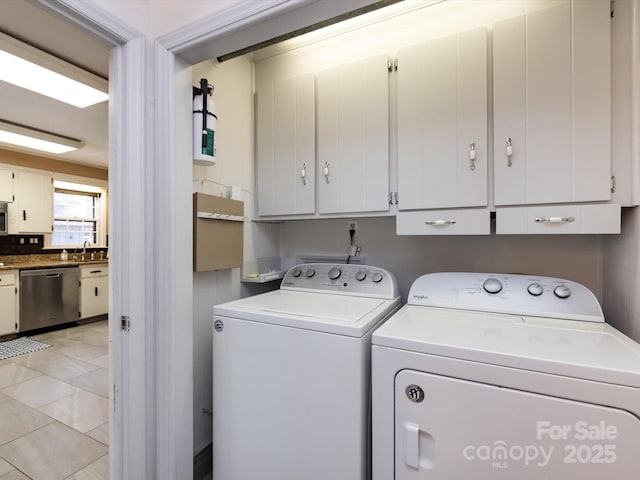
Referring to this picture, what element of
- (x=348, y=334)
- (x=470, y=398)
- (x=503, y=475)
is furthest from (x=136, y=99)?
(x=503, y=475)

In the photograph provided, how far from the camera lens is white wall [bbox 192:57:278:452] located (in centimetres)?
159

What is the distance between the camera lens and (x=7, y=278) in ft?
12.1

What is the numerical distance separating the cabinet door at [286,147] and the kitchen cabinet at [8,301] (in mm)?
3838

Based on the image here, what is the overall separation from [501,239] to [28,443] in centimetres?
306

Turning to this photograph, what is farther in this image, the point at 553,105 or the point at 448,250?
the point at 448,250

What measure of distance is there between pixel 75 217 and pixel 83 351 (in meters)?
2.79

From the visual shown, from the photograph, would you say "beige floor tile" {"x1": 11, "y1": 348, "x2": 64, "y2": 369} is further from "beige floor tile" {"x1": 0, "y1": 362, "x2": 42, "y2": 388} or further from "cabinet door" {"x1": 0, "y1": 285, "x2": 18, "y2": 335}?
"cabinet door" {"x1": 0, "y1": 285, "x2": 18, "y2": 335}

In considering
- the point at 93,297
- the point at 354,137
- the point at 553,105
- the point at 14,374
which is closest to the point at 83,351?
the point at 14,374

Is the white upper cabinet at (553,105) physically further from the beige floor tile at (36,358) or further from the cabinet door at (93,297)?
the cabinet door at (93,297)

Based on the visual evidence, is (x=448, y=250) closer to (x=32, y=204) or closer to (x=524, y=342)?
(x=524, y=342)

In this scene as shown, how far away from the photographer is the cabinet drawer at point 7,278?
12.0 ft

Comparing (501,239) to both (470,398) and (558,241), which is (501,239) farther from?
(470,398)

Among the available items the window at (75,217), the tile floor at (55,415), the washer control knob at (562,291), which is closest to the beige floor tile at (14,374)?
the tile floor at (55,415)

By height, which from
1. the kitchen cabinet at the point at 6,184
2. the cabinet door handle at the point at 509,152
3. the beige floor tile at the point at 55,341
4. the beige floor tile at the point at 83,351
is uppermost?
the kitchen cabinet at the point at 6,184
